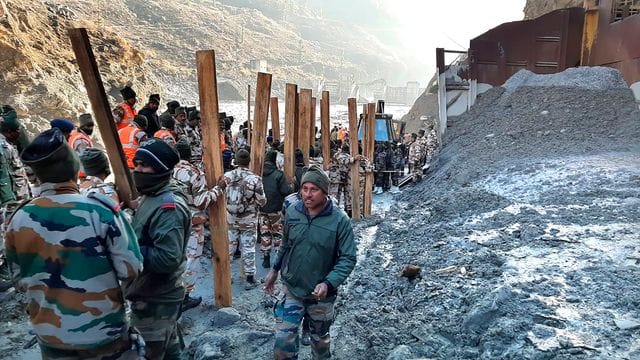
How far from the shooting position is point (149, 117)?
557cm

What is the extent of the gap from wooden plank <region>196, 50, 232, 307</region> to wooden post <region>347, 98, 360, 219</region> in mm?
4156

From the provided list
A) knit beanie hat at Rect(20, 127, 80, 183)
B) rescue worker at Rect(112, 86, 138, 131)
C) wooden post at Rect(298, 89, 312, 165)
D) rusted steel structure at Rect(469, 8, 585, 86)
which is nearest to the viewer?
knit beanie hat at Rect(20, 127, 80, 183)

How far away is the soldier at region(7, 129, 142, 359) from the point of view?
1862 mm

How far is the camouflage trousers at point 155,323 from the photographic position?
8.15 ft

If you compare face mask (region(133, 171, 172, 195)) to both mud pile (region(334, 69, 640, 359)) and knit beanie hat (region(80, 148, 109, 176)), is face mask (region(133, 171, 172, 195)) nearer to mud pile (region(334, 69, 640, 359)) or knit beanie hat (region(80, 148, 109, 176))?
knit beanie hat (region(80, 148, 109, 176))

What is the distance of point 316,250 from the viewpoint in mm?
2986

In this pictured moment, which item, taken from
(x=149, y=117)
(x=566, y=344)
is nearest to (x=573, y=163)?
(x=566, y=344)

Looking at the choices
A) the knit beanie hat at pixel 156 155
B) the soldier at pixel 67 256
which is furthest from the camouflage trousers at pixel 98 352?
the knit beanie hat at pixel 156 155

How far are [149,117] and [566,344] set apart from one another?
17.3 ft

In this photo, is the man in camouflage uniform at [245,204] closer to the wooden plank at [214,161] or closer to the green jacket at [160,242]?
the wooden plank at [214,161]

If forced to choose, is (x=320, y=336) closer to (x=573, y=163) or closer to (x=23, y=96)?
(x=573, y=163)

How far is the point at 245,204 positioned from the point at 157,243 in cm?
294

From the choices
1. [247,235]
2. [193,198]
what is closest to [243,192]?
[247,235]

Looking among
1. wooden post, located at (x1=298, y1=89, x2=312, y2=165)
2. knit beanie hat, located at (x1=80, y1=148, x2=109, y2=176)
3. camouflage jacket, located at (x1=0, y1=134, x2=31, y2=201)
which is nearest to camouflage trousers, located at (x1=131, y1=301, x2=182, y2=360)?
knit beanie hat, located at (x1=80, y1=148, x2=109, y2=176)
